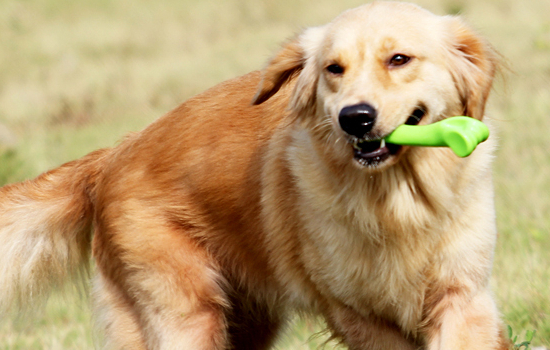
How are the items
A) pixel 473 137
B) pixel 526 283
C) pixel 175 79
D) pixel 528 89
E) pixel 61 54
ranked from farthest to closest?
pixel 61 54 → pixel 175 79 → pixel 528 89 → pixel 526 283 → pixel 473 137

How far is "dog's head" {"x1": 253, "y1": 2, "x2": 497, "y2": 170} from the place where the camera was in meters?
3.61

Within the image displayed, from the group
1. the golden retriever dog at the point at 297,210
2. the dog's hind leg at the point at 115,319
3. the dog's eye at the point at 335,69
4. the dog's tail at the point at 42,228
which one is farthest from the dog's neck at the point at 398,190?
the dog's tail at the point at 42,228

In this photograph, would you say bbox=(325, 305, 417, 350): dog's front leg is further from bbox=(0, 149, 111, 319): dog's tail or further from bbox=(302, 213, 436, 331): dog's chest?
bbox=(0, 149, 111, 319): dog's tail

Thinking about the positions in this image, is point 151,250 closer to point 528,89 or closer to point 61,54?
point 528,89

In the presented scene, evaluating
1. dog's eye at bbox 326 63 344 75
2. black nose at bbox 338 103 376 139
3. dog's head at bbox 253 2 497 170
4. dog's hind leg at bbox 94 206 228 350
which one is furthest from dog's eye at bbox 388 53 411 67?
dog's hind leg at bbox 94 206 228 350

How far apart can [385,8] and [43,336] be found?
156 inches

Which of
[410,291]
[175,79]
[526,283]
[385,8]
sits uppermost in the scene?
[385,8]

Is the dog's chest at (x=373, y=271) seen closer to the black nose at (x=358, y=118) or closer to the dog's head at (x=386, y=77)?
the dog's head at (x=386, y=77)

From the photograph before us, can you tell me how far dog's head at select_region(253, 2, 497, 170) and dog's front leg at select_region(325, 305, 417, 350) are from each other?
3.02 feet

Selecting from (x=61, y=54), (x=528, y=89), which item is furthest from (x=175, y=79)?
(x=528, y=89)

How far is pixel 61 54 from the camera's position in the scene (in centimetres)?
1828

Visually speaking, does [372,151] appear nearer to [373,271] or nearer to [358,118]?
[358,118]

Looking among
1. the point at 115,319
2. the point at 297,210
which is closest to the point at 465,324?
the point at 297,210

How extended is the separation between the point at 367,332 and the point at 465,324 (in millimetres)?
547
